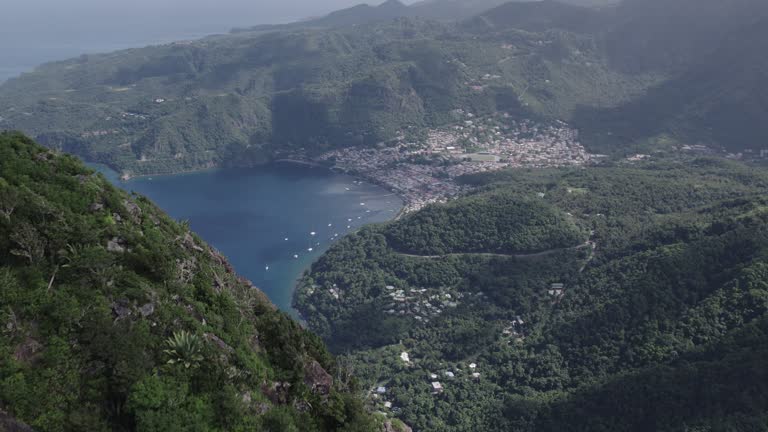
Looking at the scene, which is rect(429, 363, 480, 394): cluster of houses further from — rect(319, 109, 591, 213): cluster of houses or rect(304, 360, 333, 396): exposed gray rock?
rect(319, 109, 591, 213): cluster of houses

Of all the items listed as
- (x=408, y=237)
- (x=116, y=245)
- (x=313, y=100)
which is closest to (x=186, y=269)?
(x=116, y=245)

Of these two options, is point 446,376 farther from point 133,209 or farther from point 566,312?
point 133,209

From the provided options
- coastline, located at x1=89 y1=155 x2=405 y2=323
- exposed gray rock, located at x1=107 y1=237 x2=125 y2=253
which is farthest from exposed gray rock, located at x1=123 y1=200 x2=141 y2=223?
coastline, located at x1=89 y1=155 x2=405 y2=323

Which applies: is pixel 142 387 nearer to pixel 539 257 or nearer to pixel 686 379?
pixel 686 379

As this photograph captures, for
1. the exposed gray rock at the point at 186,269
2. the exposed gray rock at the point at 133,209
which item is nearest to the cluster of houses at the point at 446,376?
the exposed gray rock at the point at 186,269

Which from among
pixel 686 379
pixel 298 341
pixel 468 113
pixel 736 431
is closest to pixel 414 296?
pixel 686 379

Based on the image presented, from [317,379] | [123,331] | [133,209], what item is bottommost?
[317,379]
